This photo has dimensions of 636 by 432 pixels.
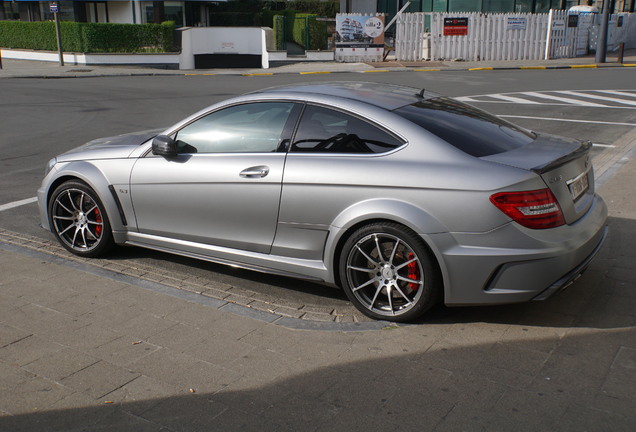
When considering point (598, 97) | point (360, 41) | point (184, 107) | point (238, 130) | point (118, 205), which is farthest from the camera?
point (360, 41)

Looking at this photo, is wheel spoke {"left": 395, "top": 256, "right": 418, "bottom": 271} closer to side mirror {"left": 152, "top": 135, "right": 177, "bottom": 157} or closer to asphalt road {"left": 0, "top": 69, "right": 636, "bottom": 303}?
asphalt road {"left": 0, "top": 69, "right": 636, "bottom": 303}

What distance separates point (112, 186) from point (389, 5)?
130 feet

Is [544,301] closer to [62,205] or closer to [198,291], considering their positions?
[198,291]

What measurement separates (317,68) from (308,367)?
25957mm

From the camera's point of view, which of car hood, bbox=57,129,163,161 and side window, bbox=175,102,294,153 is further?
car hood, bbox=57,129,163,161

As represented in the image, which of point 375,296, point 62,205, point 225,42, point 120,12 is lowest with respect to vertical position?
point 375,296

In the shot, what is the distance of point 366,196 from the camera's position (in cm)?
470

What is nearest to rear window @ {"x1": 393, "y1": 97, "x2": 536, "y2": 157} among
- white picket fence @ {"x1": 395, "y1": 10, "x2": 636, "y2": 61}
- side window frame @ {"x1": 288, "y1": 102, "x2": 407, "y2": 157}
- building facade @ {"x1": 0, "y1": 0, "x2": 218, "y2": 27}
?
side window frame @ {"x1": 288, "y1": 102, "x2": 407, "y2": 157}

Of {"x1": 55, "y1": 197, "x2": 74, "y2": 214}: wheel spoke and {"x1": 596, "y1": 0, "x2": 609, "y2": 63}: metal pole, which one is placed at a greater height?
{"x1": 596, "y1": 0, "x2": 609, "y2": 63}: metal pole

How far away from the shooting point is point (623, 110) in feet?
51.5

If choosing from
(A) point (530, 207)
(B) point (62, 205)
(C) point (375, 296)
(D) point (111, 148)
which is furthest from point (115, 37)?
(A) point (530, 207)

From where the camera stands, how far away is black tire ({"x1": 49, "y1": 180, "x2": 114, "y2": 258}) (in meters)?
6.11

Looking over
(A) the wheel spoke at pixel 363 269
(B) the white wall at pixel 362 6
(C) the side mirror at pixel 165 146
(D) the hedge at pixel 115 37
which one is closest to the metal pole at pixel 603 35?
(B) the white wall at pixel 362 6

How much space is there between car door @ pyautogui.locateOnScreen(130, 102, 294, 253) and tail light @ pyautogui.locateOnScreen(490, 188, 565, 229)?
1.61m
